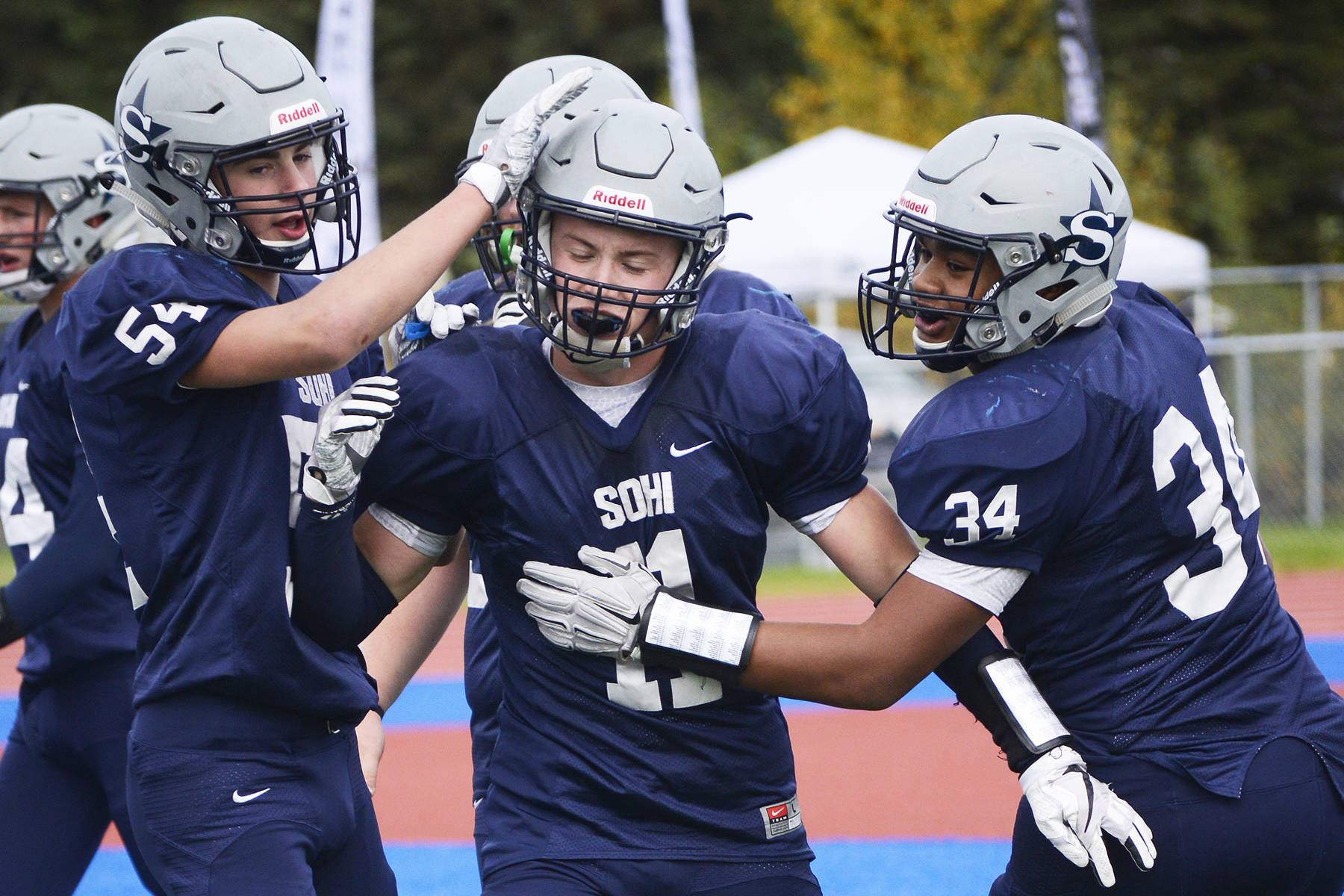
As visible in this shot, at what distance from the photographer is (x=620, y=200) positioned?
9.00ft

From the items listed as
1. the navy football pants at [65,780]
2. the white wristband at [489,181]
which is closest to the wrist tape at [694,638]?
the white wristband at [489,181]

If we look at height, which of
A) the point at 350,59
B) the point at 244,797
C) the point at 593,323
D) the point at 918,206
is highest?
the point at 918,206

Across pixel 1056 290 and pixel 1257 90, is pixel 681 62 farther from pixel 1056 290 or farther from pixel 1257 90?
pixel 1257 90

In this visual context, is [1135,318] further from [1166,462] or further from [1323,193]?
[1323,193]

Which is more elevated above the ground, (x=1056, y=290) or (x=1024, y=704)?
(x=1056, y=290)

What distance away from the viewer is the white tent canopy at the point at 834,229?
11570 mm

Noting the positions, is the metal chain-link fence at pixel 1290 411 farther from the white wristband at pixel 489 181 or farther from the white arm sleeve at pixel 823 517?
the white wristband at pixel 489 181

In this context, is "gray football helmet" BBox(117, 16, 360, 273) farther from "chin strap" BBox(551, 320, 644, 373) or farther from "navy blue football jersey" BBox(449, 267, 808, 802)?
"navy blue football jersey" BBox(449, 267, 808, 802)

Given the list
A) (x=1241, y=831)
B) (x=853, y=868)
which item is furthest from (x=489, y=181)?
(x=853, y=868)

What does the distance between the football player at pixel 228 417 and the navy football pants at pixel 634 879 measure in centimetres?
38

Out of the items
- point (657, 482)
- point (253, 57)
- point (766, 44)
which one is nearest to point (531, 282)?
point (657, 482)

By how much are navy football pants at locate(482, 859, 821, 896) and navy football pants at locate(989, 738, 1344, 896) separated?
550 mm

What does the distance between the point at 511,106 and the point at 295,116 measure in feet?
3.17

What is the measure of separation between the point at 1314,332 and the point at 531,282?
35.1ft
